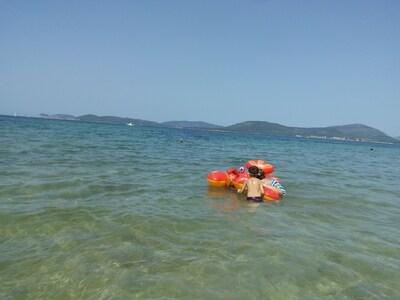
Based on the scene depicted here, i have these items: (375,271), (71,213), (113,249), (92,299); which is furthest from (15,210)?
(375,271)

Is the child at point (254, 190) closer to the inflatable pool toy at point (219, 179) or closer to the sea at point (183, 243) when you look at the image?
the sea at point (183, 243)

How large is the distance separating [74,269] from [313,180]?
41.4 feet

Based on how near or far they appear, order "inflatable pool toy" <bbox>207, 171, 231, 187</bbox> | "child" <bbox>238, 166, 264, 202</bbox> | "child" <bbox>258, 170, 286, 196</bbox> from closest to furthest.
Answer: "child" <bbox>238, 166, 264, 202</bbox> < "child" <bbox>258, 170, 286, 196</bbox> < "inflatable pool toy" <bbox>207, 171, 231, 187</bbox>

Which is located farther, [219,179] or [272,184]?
[219,179]

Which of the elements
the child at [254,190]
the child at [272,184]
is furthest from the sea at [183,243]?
the child at [272,184]

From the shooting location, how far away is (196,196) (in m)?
10.4

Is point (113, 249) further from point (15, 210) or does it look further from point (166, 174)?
point (166, 174)

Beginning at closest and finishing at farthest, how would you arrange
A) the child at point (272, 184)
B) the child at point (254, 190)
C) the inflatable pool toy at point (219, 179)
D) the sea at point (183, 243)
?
the sea at point (183, 243) → the child at point (254, 190) → the child at point (272, 184) → the inflatable pool toy at point (219, 179)

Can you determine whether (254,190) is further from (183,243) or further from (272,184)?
(183,243)

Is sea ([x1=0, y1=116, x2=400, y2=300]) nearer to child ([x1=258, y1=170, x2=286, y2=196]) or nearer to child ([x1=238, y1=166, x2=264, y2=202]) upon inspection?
child ([x1=238, y1=166, x2=264, y2=202])

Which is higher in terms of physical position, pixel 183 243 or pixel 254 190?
pixel 254 190

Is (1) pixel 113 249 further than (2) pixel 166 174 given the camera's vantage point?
No

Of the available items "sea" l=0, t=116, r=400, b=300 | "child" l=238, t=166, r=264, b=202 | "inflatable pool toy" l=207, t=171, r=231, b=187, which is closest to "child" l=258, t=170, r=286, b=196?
"child" l=238, t=166, r=264, b=202

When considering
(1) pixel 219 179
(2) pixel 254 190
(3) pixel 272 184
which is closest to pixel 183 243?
(2) pixel 254 190
